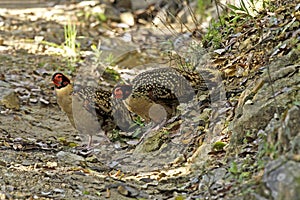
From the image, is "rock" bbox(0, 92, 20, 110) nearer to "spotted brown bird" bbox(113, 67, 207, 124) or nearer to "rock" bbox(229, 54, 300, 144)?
"spotted brown bird" bbox(113, 67, 207, 124)

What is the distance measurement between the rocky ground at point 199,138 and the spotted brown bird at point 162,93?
141 mm

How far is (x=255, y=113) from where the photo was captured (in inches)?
169

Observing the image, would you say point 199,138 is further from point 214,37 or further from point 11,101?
point 11,101

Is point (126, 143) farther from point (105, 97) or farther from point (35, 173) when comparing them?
point (35, 173)

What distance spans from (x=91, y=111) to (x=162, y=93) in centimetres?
85

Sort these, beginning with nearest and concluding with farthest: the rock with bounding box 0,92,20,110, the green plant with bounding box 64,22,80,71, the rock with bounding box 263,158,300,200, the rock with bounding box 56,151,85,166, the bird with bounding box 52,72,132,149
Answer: the rock with bounding box 263,158,300,200, the rock with bounding box 56,151,85,166, the bird with bounding box 52,72,132,149, the rock with bounding box 0,92,20,110, the green plant with bounding box 64,22,80,71

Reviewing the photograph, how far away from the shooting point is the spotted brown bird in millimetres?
5613

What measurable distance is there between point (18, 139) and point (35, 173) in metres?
1.15

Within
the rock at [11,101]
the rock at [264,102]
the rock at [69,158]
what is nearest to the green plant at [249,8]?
the rock at [264,102]

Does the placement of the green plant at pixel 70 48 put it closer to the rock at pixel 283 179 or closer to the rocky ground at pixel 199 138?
the rocky ground at pixel 199 138

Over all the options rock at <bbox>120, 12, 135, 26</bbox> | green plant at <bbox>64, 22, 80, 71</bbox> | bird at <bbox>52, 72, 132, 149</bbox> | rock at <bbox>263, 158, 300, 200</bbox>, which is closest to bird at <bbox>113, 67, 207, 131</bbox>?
bird at <bbox>52, 72, 132, 149</bbox>

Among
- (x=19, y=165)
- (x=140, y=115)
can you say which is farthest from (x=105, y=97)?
(x=19, y=165)

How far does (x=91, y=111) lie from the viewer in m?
5.94

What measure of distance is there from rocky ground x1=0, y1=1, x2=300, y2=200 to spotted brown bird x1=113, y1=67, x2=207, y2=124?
5.5 inches
